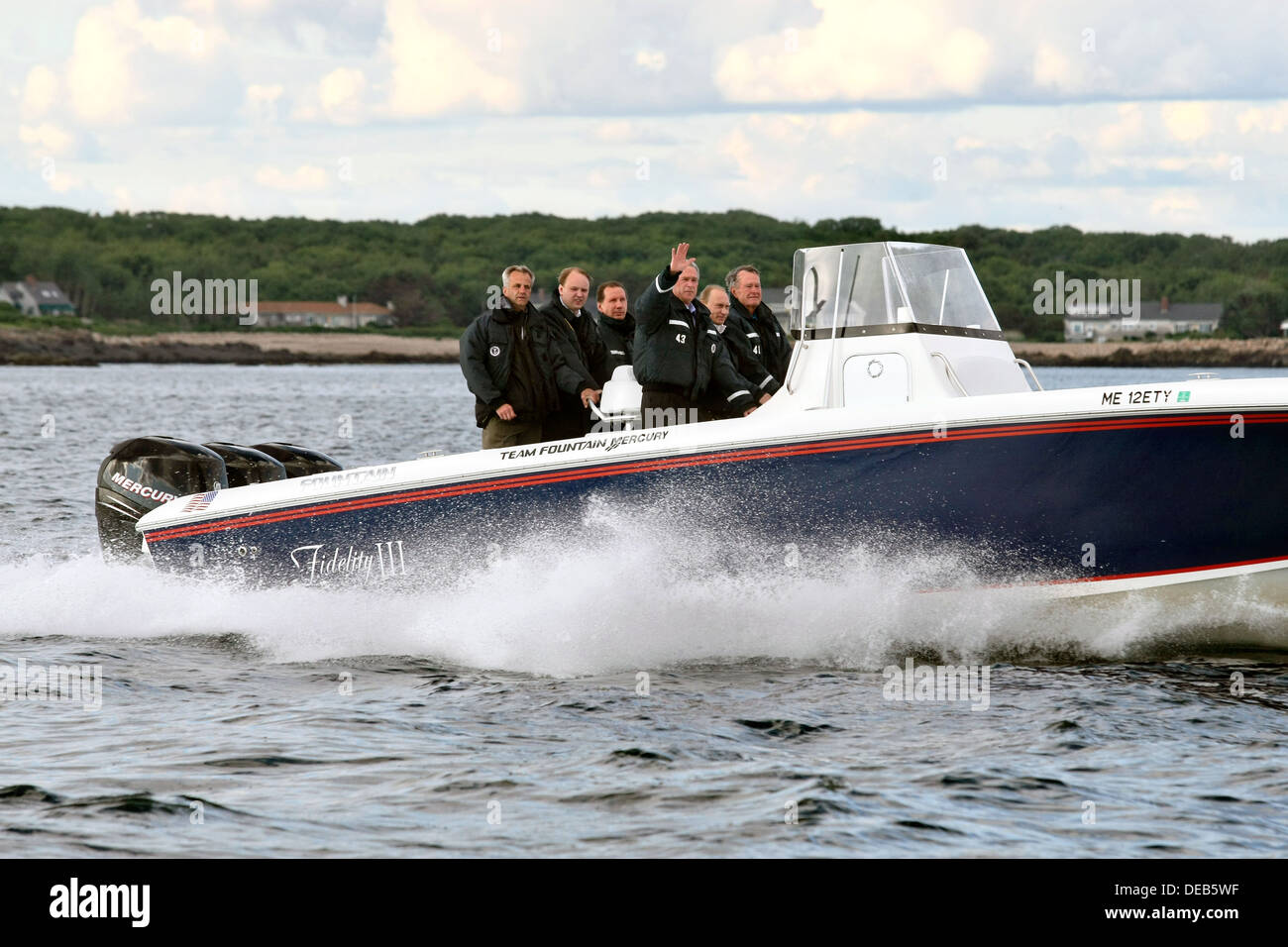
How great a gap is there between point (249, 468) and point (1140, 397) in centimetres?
547

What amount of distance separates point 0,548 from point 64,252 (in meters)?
106

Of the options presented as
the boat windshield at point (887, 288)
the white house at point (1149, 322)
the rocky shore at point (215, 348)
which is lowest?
the boat windshield at point (887, 288)

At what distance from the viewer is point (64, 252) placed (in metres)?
111

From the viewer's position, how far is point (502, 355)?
8891 mm

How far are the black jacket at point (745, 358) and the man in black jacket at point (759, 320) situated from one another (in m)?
0.14

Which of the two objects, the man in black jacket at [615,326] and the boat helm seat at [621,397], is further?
the man in black jacket at [615,326]

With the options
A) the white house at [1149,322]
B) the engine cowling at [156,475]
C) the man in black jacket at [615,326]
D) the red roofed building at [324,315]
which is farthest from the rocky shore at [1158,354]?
the engine cowling at [156,475]

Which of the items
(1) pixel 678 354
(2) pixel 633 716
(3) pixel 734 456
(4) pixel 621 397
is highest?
(1) pixel 678 354

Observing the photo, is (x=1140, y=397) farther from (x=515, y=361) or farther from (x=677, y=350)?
(x=515, y=361)

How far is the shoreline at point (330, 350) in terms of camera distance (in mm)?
86438

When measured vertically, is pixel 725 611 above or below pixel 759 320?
below

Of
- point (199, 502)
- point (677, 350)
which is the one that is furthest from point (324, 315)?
point (677, 350)

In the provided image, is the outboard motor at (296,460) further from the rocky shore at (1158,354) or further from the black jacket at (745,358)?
the rocky shore at (1158,354)
